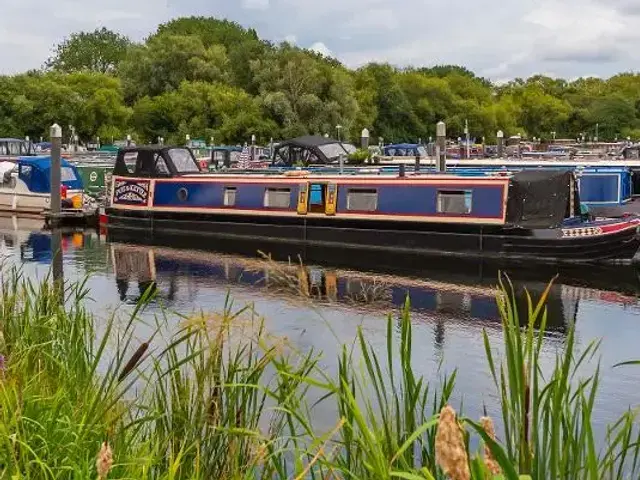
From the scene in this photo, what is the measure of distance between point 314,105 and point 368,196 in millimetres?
27280

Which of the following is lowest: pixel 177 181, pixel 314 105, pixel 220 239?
pixel 220 239

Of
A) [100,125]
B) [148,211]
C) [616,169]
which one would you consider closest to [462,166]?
[616,169]

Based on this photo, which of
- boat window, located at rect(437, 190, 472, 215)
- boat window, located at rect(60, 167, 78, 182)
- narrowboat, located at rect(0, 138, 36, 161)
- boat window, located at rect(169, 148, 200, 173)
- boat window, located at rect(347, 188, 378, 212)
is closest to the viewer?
boat window, located at rect(437, 190, 472, 215)

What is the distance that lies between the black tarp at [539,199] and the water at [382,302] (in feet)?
4.71

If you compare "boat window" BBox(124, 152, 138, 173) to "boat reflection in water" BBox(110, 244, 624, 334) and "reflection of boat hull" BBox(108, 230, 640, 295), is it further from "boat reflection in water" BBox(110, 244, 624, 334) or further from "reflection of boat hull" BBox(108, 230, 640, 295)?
"boat reflection in water" BBox(110, 244, 624, 334)

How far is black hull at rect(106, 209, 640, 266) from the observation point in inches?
624

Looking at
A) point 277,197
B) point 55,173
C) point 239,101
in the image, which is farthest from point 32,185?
point 239,101

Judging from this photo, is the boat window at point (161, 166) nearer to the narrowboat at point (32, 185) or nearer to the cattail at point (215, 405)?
the narrowboat at point (32, 185)

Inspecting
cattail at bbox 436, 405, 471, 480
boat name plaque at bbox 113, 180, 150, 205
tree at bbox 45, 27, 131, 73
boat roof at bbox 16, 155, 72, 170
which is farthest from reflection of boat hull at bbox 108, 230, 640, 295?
tree at bbox 45, 27, 131, 73

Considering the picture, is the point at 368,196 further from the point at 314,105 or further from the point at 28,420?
the point at 314,105

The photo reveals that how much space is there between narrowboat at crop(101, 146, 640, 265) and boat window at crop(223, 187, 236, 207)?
0.02 meters

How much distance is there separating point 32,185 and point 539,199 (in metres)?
14.8

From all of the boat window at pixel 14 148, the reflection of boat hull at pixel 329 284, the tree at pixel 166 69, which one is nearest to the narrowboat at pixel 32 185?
the boat window at pixel 14 148

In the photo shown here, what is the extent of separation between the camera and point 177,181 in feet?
66.9
